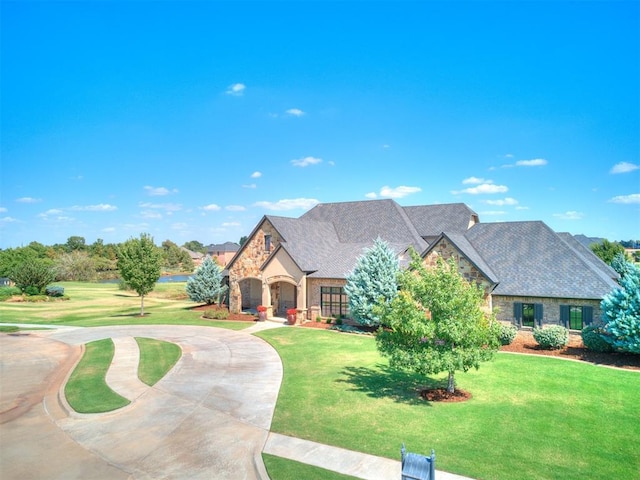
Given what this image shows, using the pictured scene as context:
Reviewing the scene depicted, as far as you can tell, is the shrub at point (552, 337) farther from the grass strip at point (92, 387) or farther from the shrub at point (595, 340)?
the grass strip at point (92, 387)

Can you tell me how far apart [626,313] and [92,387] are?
2288 cm

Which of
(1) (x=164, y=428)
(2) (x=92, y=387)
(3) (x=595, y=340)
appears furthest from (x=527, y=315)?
(2) (x=92, y=387)

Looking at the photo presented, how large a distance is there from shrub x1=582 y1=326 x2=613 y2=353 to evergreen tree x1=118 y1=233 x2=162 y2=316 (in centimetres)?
3142

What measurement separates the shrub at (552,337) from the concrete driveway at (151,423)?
1373 cm

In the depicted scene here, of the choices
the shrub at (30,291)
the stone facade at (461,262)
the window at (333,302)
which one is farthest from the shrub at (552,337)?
the shrub at (30,291)

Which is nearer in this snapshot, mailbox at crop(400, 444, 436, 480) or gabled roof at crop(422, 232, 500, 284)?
mailbox at crop(400, 444, 436, 480)

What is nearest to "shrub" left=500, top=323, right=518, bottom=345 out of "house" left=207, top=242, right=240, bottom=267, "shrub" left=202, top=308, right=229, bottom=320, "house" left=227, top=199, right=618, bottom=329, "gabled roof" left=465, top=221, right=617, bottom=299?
"house" left=227, top=199, right=618, bottom=329

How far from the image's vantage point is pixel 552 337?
2223 centimetres

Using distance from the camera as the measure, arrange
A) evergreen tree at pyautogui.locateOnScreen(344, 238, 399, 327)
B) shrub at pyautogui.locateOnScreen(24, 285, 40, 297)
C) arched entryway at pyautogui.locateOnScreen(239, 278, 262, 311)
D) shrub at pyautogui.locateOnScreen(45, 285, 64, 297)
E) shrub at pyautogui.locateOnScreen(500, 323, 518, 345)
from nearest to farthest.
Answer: shrub at pyautogui.locateOnScreen(500, 323, 518, 345) → evergreen tree at pyautogui.locateOnScreen(344, 238, 399, 327) → arched entryway at pyautogui.locateOnScreen(239, 278, 262, 311) → shrub at pyautogui.locateOnScreen(24, 285, 40, 297) → shrub at pyautogui.locateOnScreen(45, 285, 64, 297)

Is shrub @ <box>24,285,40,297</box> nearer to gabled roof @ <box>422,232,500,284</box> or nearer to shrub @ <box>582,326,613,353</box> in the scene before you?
gabled roof @ <box>422,232,500,284</box>

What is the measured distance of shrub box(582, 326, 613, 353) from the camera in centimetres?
2122

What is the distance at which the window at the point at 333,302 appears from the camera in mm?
32219

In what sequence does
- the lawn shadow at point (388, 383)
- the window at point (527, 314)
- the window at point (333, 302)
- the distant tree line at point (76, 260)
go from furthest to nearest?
the distant tree line at point (76, 260) → the window at point (333, 302) → the window at point (527, 314) → the lawn shadow at point (388, 383)

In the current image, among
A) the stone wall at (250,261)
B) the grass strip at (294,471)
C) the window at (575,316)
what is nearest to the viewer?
the grass strip at (294,471)
